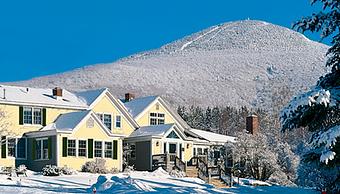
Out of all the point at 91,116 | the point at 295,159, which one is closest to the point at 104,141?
the point at 91,116

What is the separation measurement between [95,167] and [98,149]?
2.14 m

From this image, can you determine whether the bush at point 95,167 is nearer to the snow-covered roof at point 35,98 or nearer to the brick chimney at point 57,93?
the snow-covered roof at point 35,98

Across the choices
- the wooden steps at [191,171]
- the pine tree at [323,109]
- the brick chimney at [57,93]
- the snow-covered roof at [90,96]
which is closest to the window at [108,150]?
the snow-covered roof at [90,96]

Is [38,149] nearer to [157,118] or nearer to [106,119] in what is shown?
[106,119]

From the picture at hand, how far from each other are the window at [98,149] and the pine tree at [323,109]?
2735 centimetres

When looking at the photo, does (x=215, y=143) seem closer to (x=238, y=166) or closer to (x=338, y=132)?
(x=238, y=166)

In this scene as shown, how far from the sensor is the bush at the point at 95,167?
44.7 metres

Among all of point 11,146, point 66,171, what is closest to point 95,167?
point 66,171

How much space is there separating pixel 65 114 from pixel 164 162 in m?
7.23

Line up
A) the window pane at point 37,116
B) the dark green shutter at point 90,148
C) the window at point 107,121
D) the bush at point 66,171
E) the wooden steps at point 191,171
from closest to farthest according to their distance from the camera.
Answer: the bush at point 66,171
the wooden steps at point 191,171
the dark green shutter at point 90,148
the window pane at point 37,116
the window at point 107,121

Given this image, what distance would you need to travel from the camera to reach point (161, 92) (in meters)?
180

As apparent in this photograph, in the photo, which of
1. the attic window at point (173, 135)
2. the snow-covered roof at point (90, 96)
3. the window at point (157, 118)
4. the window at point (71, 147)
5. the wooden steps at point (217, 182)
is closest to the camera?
the wooden steps at point (217, 182)

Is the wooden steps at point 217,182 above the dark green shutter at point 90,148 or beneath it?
beneath

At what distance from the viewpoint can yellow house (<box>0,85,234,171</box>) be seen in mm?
44750
